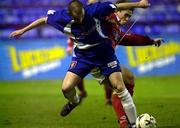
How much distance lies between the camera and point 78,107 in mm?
13320

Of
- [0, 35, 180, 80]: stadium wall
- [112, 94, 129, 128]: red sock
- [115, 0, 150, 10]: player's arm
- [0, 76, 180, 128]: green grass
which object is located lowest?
[0, 35, 180, 80]: stadium wall

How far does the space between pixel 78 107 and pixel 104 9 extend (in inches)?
203

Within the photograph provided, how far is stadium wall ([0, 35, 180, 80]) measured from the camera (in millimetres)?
20781

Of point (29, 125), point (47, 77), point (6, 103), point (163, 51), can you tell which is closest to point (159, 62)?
point (163, 51)

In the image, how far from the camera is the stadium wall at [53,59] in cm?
2078

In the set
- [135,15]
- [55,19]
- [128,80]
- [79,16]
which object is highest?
[79,16]

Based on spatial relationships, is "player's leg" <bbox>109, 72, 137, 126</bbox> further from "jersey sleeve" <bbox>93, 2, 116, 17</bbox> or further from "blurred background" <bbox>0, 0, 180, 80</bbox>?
"blurred background" <bbox>0, 0, 180, 80</bbox>

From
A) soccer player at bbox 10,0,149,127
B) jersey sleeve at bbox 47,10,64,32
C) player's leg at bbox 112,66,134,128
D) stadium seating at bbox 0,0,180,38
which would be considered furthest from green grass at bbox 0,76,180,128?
stadium seating at bbox 0,0,180,38

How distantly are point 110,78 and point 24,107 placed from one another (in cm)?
488

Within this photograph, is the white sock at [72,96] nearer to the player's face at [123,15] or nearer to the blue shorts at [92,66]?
the blue shorts at [92,66]

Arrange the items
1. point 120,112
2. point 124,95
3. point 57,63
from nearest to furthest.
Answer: point 124,95, point 120,112, point 57,63

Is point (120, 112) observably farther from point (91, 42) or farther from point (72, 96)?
point (91, 42)

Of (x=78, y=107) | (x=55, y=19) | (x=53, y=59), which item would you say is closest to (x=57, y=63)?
(x=53, y=59)

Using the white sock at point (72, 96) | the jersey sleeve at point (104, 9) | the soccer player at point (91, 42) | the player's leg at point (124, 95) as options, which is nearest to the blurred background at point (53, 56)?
the white sock at point (72, 96)
